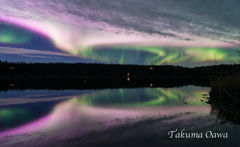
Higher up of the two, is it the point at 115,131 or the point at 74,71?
the point at 74,71

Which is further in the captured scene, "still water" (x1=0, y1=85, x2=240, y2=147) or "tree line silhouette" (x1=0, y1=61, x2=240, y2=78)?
"tree line silhouette" (x1=0, y1=61, x2=240, y2=78)

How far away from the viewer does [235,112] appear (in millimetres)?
9211

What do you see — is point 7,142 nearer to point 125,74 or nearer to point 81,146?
point 81,146

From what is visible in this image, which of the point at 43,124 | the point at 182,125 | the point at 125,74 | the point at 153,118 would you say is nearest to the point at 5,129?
the point at 43,124

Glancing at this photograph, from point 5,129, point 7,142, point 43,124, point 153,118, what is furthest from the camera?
point 153,118

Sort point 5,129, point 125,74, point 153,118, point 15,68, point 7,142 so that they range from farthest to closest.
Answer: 1. point 125,74
2. point 15,68
3. point 153,118
4. point 5,129
5. point 7,142

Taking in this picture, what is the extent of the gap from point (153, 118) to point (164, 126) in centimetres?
142

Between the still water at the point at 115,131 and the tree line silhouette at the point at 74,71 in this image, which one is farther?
the tree line silhouette at the point at 74,71

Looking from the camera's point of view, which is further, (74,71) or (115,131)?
(74,71)

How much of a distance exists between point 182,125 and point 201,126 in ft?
2.63

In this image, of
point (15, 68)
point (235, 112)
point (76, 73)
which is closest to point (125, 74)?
point (76, 73)

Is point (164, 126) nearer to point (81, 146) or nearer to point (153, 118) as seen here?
point (153, 118)

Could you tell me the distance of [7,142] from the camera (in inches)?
224

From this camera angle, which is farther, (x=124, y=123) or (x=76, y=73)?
(x=76, y=73)
